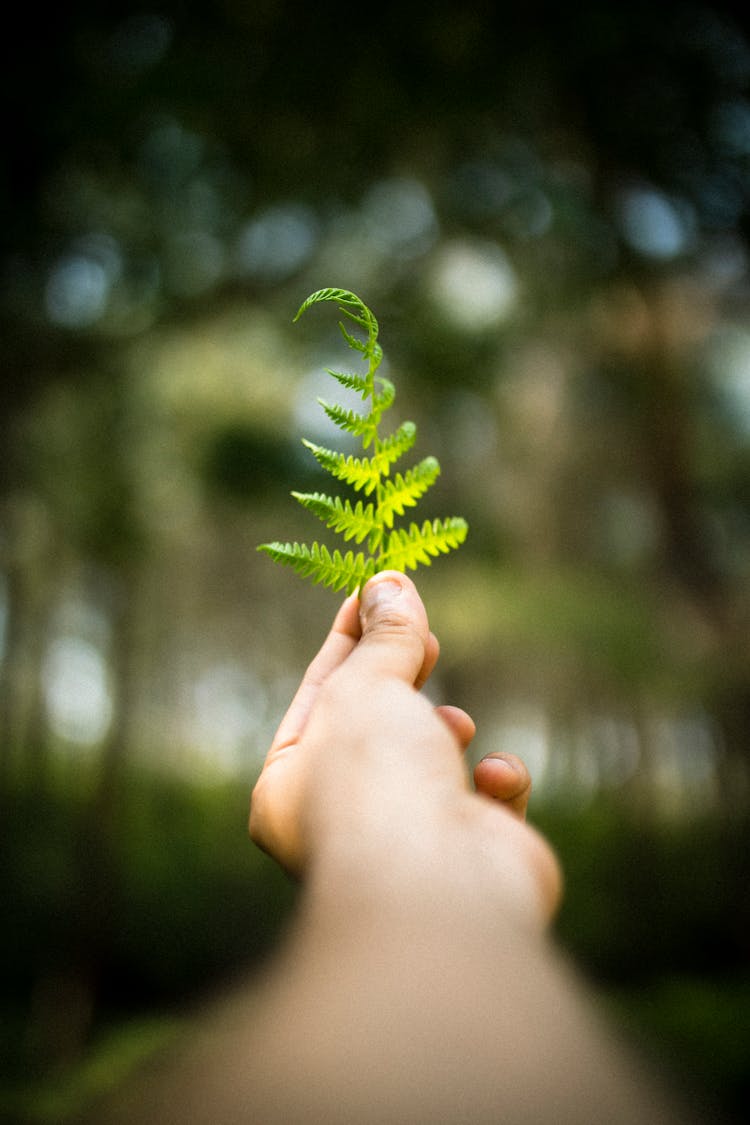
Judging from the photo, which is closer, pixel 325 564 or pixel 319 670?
pixel 325 564

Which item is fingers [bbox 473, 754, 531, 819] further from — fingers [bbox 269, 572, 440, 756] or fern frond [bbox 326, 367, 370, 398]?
fern frond [bbox 326, 367, 370, 398]

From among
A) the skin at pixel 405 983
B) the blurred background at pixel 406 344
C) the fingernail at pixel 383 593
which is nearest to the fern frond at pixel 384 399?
the fingernail at pixel 383 593

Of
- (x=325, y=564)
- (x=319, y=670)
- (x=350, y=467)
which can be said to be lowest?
(x=319, y=670)

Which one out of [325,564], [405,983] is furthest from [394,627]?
[405,983]

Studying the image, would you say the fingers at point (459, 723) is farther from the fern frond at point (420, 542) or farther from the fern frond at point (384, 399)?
the fern frond at point (384, 399)

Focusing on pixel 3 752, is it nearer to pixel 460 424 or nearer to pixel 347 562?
pixel 460 424

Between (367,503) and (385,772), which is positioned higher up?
(367,503)

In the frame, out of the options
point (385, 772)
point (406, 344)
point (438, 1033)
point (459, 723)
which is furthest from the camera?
point (406, 344)

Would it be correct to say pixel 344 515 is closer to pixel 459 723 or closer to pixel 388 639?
pixel 388 639
